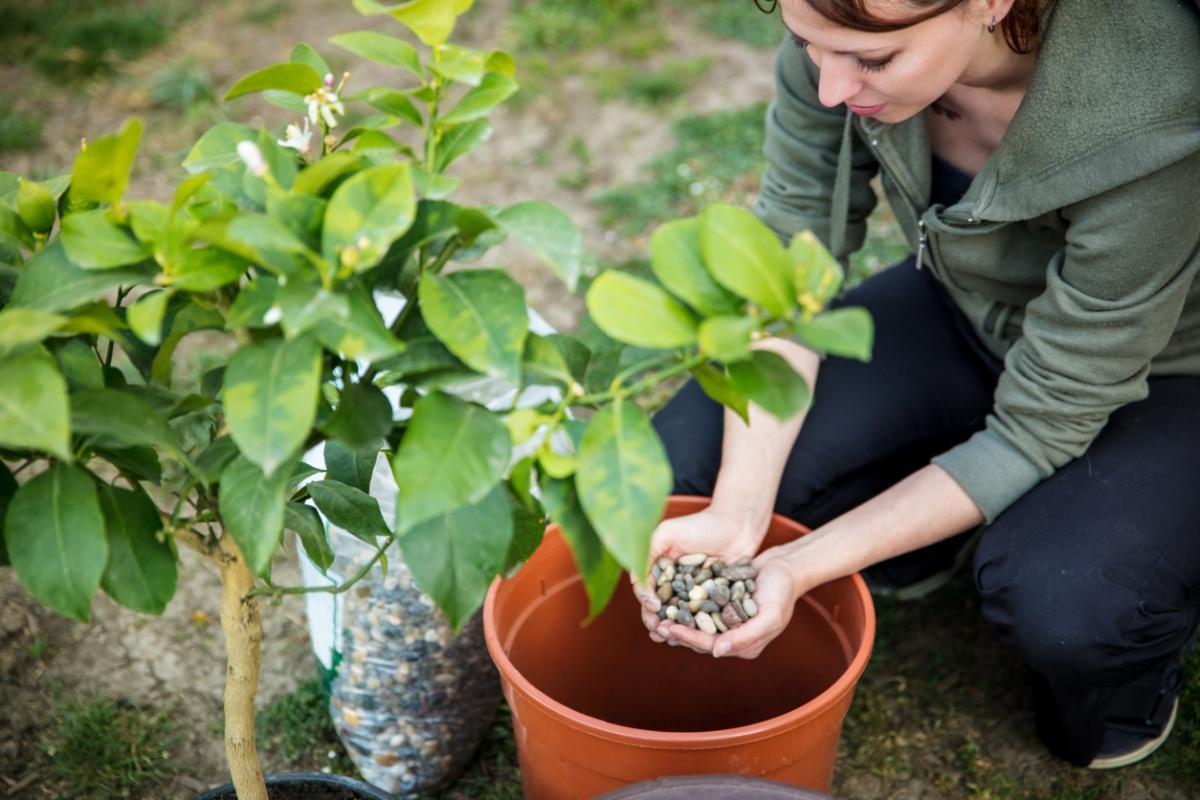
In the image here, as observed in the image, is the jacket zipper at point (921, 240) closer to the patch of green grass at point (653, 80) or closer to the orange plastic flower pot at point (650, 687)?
the orange plastic flower pot at point (650, 687)

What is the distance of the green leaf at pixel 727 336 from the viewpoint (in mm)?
770

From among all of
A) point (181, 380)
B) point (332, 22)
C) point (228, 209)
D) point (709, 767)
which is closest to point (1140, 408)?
point (709, 767)

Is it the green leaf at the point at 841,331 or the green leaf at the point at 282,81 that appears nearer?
the green leaf at the point at 841,331

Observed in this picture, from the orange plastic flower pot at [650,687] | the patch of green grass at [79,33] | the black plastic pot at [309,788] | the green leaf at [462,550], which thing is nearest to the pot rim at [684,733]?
the orange plastic flower pot at [650,687]

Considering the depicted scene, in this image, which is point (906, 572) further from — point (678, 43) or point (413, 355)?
point (678, 43)

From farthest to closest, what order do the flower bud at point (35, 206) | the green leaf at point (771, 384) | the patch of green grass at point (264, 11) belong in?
the patch of green grass at point (264, 11)
the flower bud at point (35, 206)
the green leaf at point (771, 384)

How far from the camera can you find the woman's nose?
1.21 metres

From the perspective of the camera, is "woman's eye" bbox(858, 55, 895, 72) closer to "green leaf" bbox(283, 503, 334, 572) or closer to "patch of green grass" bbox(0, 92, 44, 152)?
"green leaf" bbox(283, 503, 334, 572)

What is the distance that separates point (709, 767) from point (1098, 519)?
1.83ft

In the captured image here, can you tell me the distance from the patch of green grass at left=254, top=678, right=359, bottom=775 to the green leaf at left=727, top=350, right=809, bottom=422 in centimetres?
96

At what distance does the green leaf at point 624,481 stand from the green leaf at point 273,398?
19 cm

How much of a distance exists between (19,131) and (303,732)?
196 cm

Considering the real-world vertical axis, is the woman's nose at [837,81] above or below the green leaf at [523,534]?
above

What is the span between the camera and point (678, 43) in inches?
129
